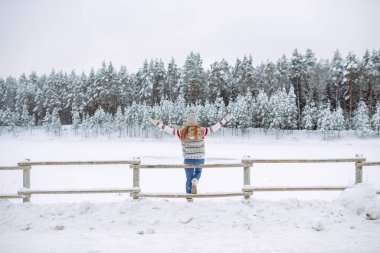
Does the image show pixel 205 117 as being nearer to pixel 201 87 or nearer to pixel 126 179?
pixel 201 87

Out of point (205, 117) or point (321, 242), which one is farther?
point (205, 117)

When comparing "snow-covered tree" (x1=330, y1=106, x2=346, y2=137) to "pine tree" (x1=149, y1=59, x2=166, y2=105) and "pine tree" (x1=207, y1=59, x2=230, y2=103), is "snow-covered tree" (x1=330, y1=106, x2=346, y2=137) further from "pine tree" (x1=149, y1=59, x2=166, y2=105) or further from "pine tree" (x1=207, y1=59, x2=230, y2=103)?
"pine tree" (x1=149, y1=59, x2=166, y2=105)

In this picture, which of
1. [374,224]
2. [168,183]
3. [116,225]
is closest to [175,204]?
[116,225]

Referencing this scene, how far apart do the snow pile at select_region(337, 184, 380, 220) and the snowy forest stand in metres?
65.2

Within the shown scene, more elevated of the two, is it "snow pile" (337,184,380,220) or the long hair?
the long hair

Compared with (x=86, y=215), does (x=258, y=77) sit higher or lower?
higher

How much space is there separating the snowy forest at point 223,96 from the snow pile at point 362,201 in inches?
2565

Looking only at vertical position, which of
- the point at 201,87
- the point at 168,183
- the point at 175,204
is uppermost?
the point at 201,87

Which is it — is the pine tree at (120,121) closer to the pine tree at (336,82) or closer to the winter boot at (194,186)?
the pine tree at (336,82)

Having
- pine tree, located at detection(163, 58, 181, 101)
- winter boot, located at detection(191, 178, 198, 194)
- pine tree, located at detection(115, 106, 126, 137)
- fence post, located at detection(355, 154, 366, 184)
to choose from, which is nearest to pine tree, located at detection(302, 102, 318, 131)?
pine tree, located at detection(163, 58, 181, 101)

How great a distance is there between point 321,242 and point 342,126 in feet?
233

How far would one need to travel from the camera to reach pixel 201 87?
9431 centimetres

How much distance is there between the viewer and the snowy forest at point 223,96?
76875 millimetres

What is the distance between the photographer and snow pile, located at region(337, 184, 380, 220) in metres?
8.03
